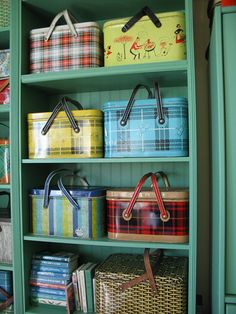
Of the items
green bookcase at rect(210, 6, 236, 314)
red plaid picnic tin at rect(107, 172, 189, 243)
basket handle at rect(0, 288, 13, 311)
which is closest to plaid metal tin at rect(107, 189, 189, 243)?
red plaid picnic tin at rect(107, 172, 189, 243)

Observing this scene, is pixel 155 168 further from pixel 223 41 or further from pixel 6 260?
pixel 6 260

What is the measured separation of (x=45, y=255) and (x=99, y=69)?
41.2 inches

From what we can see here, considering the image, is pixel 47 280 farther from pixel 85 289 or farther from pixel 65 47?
pixel 65 47

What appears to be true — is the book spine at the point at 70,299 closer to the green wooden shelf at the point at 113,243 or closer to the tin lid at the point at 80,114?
the green wooden shelf at the point at 113,243

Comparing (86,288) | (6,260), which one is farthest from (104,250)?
(6,260)

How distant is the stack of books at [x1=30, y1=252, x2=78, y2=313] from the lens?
1558mm

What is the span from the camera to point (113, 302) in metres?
1.39

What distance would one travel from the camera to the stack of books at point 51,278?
1558 millimetres

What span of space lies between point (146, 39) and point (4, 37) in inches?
34.0

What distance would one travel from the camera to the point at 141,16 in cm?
136

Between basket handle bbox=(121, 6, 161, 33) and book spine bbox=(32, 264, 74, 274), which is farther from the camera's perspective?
book spine bbox=(32, 264, 74, 274)

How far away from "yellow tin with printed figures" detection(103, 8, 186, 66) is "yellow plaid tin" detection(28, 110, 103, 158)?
0.99 ft

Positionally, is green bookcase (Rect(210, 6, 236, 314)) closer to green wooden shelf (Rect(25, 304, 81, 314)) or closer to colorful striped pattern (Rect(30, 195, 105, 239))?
colorful striped pattern (Rect(30, 195, 105, 239))

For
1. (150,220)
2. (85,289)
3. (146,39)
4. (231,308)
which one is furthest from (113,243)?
(146,39)
